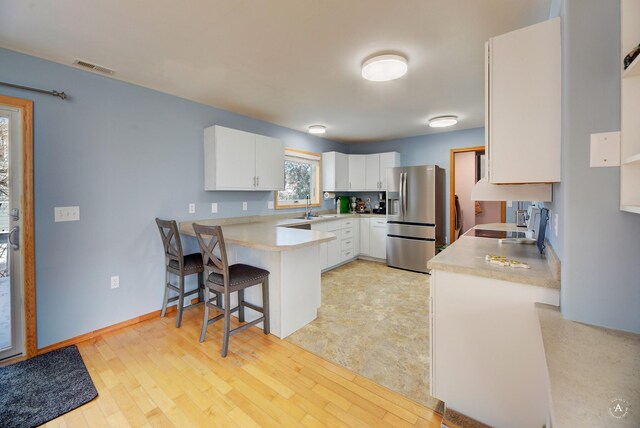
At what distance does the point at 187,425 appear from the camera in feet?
4.93

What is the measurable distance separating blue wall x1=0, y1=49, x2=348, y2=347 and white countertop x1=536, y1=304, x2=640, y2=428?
3.15 meters

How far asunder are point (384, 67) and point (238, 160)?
1947mm

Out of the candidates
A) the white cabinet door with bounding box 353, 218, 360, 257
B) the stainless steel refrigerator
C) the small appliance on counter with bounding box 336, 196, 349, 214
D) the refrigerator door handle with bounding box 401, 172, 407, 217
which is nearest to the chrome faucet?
the small appliance on counter with bounding box 336, 196, 349, 214

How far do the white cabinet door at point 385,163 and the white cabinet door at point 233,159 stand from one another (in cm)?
264

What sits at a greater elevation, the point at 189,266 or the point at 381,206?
the point at 381,206

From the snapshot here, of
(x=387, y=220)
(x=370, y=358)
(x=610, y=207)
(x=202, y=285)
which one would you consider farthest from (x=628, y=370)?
(x=387, y=220)

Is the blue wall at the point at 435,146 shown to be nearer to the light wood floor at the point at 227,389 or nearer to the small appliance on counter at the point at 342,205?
the small appliance on counter at the point at 342,205

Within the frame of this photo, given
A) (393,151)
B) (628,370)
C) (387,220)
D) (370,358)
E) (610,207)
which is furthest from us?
(393,151)

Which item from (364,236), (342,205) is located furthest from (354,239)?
(342,205)

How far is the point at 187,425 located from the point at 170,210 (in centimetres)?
210

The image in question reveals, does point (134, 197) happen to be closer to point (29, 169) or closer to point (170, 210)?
point (170, 210)

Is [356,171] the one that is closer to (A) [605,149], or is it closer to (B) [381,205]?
(B) [381,205]

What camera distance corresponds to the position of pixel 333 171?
5.07 meters

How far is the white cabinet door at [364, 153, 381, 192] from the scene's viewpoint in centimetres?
522
